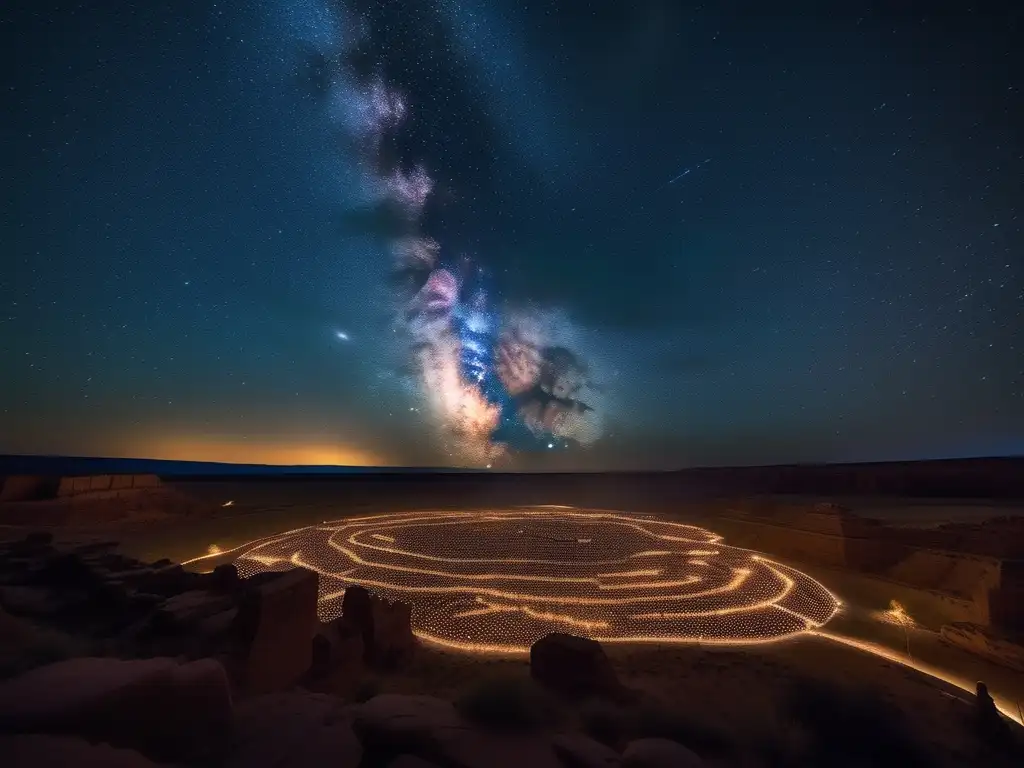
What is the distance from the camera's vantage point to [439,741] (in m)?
4.84

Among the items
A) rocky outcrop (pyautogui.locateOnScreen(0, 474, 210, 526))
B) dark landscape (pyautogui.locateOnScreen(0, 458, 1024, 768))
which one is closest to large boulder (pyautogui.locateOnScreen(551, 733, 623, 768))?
dark landscape (pyautogui.locateOnScreen(0, 458, 1024, 768))

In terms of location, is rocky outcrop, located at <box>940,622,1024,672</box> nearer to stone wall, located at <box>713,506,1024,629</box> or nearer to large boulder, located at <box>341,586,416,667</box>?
stone wall, located at <box>713,506,1024,629</box>

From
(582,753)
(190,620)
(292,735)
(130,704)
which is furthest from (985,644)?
(190,620)

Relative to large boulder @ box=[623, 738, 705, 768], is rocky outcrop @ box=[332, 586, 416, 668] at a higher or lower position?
lower

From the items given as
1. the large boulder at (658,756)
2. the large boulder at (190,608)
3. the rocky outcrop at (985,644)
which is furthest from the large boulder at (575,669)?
the rocky outcrop at (985,644)

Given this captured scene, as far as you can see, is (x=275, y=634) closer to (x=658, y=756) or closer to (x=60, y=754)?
(x=60, y=754)

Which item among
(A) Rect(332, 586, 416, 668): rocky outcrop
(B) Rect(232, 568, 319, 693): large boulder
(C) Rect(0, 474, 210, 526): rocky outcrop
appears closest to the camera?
(B) Rect(232, 568, 319, 693): large boulder

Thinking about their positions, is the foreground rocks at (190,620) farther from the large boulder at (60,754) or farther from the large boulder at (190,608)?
the large boulder at (60,754)

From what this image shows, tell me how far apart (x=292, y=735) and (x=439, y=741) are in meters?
1.67

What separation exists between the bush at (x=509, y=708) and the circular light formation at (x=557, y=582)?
4.61m

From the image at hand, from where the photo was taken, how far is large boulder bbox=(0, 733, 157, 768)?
3518mm

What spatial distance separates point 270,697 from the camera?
20.2ft

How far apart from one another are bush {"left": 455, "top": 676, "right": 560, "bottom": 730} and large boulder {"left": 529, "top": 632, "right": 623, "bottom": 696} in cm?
71

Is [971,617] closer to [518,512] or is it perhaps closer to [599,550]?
[599,550]
